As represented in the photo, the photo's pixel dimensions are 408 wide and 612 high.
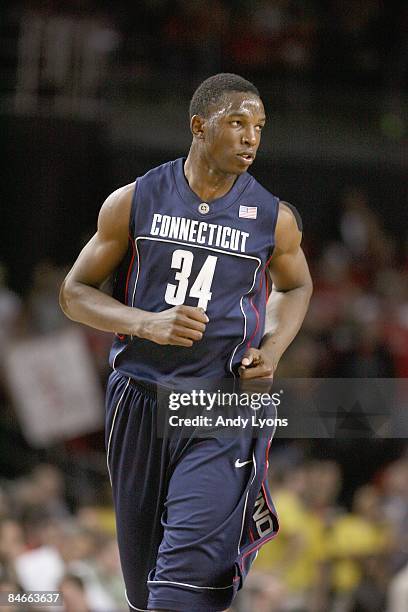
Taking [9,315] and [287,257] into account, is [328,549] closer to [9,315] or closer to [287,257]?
[9,315]

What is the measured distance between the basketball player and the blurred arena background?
7.84 ft

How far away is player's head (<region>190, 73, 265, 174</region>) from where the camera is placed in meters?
4.10

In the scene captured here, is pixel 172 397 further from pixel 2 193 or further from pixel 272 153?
pixel 2 193

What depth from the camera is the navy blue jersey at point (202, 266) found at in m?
4.19

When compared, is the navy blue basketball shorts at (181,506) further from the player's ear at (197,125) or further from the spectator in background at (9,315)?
the spectator in background at (9,315)

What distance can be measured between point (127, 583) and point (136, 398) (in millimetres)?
738

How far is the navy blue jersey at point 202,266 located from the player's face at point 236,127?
209 mm

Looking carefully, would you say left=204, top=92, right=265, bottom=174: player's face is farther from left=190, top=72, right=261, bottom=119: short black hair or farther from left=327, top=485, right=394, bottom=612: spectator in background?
left=327, top=485, right=394, bottom=612: spectator in background

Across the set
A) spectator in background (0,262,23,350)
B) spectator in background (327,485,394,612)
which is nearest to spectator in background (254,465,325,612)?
spectator in background (327,485,394,612)

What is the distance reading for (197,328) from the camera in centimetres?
391

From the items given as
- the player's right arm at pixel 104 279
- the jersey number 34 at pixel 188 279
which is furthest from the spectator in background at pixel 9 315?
the jersey number 34 at pixel 188 279

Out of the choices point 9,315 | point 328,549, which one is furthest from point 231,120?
point 9,315

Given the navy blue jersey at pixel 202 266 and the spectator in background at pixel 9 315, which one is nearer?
the navy blue jersey at pixel 202 266

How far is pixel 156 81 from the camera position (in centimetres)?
1073
